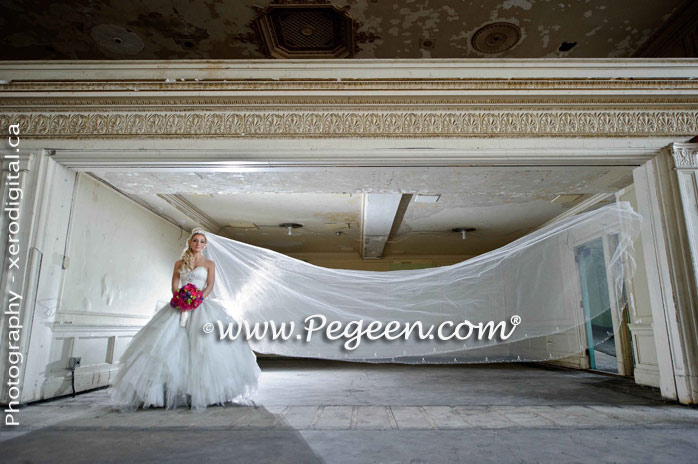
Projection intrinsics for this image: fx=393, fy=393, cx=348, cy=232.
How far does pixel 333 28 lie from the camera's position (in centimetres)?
418

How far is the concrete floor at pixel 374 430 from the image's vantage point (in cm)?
169

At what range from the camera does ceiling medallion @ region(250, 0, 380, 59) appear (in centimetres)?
390

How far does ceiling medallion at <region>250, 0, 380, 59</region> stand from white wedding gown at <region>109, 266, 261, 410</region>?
2936mm

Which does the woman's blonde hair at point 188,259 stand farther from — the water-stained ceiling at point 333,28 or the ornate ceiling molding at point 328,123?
the water-stained ceiling at point 333,28

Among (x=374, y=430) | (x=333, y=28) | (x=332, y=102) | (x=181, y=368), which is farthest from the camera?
(x=333, y=28)

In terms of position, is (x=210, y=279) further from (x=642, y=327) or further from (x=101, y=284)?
(x=642, y=327)

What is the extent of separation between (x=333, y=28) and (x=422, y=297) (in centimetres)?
295

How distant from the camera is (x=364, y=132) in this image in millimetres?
3230

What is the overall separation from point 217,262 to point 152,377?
113cm

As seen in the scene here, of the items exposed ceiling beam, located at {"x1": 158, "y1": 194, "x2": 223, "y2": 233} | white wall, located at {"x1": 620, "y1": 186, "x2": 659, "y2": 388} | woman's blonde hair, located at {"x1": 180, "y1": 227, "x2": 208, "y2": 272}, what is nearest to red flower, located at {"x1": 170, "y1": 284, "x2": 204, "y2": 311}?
woman's blonde hair, located at {"x1": 180, "y1": 227, "x2": 208, "y2": 272}

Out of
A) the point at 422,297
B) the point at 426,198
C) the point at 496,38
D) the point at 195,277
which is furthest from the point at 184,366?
the point at 496,38

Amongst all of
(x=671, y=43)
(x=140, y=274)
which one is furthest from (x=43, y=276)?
(x=671, y=43)

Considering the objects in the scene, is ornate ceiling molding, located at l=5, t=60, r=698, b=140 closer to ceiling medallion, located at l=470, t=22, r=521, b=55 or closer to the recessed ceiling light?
ceiling medallion, located at l=470, t=22, r=521, b=55

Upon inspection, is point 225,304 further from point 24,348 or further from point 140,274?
→ point 140,274
